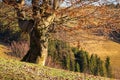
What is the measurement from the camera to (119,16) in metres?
18.9

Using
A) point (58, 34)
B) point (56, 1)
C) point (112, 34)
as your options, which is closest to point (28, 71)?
point (56, 1)

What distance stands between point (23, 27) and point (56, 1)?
2.33m

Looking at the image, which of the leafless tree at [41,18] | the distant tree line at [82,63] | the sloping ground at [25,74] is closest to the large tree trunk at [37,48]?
the leafless tree at [41,18]

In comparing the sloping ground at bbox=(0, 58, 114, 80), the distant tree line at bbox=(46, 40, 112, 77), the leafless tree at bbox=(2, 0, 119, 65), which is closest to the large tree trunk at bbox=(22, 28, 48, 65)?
the leafless tree at bbox=(2, 0, 119, 65)

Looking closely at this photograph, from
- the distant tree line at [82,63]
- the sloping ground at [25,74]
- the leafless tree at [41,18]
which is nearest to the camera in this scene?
the sloping ground at [25,74]

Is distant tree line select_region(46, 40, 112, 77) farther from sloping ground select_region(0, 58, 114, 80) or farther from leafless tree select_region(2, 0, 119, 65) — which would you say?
sloping ground select_region(0, 58, 114, 80)

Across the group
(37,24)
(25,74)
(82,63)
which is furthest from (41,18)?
(82,63)

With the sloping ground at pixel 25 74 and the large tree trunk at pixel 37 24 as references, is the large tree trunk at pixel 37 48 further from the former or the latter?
the sloping ground at pixel 25 74

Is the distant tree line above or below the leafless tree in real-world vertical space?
below

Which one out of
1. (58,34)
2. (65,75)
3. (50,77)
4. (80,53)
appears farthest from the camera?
(80,53)

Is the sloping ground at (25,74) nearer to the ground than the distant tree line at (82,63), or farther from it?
farther from it

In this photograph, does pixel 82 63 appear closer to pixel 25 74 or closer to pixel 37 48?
pixel 37 48

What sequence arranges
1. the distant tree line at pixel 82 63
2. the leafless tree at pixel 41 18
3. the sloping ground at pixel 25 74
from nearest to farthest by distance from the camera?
the sloping ground at pixel 25 74 < the leafless tree at pixel 41 18 < the distant tree line at pixel 82 63

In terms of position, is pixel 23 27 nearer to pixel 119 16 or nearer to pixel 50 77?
pixel 119 16
